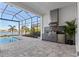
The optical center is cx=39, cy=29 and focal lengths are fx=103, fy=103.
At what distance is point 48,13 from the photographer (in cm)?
926

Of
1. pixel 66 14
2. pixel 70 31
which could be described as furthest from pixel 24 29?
pixel 70 31

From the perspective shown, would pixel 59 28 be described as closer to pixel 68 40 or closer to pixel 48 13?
pixel 68 40

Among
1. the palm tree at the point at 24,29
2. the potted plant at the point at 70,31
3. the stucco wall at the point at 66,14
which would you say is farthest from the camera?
the palm tree at the point at 24,29

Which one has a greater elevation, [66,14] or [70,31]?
[66,14]

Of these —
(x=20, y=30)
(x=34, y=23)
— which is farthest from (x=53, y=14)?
(x=20, y=30)

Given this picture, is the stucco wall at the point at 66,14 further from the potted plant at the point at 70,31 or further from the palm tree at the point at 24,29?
the palm tree at the point at 24,29

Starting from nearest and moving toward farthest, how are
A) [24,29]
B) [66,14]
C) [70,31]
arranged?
[70,31], [66,14], [24,29]

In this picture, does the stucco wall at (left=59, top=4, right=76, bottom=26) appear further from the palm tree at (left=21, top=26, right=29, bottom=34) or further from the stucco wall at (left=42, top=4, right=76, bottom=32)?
the palm tree at (left=21, top=26, right=29, bottom=34)

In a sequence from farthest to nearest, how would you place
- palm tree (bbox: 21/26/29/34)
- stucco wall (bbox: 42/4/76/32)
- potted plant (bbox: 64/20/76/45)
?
palm tree (bbox: 21/26/29/34), stucco wall (bbox: 42/4/76/32), potted plant (bbox: 64/20/76/45)

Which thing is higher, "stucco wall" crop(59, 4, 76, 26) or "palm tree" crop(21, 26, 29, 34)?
"stucco wall" crop(59, 4, 76, 26)

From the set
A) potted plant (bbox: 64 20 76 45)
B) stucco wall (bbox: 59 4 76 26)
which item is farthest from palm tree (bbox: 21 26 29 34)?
potted plant (bbox: 64 20 76 45)

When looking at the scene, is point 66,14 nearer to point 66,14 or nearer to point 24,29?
point 66,14

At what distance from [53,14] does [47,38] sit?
82.2 inches

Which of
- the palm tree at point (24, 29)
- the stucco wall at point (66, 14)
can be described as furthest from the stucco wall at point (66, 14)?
the palm tree at point (24, 29)
